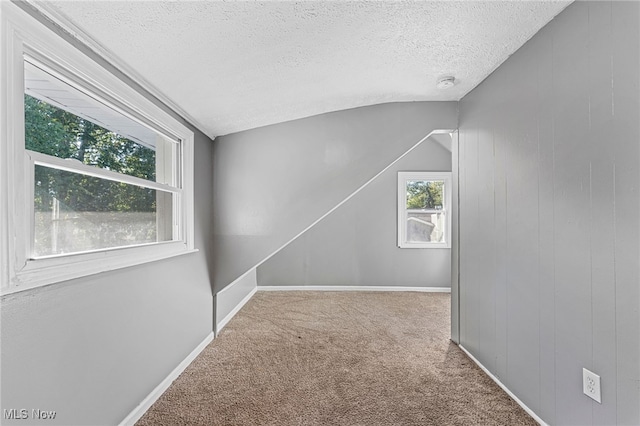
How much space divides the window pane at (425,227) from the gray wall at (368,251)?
190 millimetres

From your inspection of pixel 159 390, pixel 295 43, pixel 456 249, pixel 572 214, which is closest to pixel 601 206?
pixel 572 214

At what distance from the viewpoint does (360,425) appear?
1770 mm

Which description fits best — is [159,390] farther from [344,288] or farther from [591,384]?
[344,288]

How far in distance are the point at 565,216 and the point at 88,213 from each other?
2384 mm

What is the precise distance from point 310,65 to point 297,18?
507mm

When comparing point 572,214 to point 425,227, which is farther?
point 425,227

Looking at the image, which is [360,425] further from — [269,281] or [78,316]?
[269,281]

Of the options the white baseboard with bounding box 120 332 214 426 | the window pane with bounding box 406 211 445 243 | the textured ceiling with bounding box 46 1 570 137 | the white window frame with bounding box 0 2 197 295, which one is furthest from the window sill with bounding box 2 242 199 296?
the window pane with bounding box 406 211 445 243

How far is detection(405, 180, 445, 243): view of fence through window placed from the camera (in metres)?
4.96

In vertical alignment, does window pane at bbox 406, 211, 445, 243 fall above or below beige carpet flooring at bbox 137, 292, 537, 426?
above

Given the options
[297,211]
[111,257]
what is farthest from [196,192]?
[111,257]

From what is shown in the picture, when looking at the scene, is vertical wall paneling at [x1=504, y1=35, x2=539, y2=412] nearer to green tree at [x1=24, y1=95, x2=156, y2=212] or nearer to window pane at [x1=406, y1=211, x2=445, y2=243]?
green tree at [x1=24, y1=95, x2=156, y2=212]

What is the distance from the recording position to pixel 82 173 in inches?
60.9

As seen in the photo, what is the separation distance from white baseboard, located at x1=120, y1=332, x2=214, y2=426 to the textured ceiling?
188 centimetres
